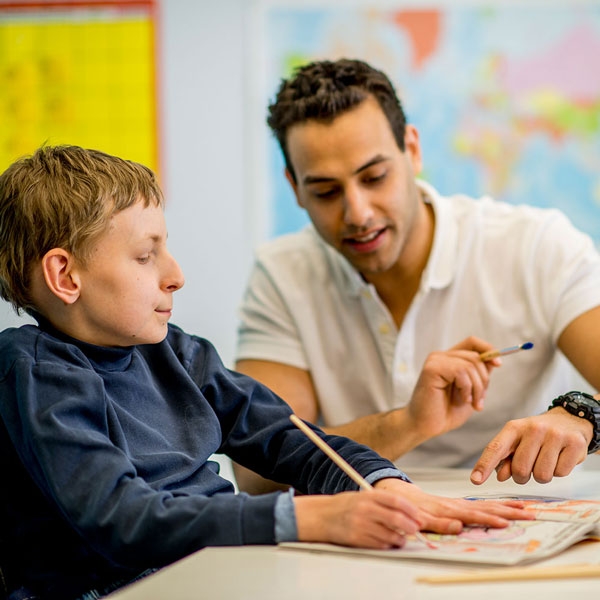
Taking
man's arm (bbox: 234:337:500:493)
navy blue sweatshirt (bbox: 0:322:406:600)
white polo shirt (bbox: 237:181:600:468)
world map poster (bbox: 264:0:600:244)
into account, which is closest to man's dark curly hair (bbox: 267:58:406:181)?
white polo shirt (bbox: 237:181:600:468)

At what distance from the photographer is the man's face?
5.42 ft

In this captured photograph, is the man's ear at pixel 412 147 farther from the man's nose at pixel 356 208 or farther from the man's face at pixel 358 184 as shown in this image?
the man's nose at pixel 356 208

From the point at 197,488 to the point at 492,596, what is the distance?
17.1 inches

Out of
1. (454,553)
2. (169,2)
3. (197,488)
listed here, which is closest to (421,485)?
(197,488)

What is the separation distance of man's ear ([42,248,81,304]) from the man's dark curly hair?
2.61ft

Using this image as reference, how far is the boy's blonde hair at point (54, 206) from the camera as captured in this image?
1.01 meters

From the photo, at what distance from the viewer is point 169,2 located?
9.70ft

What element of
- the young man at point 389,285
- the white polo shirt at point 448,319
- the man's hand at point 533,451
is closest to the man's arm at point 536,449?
the man's hand at point 533,451

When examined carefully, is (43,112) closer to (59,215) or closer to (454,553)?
(59,215)

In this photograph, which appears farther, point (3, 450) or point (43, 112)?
point (43, 112)

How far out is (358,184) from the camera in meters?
1.66

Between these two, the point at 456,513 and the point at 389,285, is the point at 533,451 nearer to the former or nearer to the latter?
the point at 456,513

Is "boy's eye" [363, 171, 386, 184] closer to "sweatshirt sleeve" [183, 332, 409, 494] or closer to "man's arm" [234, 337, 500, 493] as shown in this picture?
"man's arm" [234, 337, 500, 493]

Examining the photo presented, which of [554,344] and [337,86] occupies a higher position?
[337,86]
